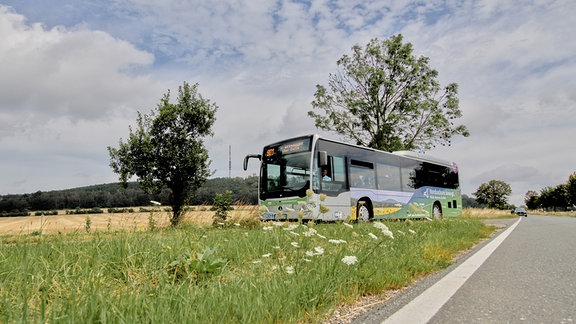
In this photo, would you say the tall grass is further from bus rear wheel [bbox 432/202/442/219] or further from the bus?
bus rear wheel [bbox 432/202/442/219]

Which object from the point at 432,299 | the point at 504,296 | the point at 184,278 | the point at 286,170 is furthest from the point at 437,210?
the point at 184,278

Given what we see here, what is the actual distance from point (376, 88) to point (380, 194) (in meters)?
15.8

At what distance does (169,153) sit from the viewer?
82.9ft

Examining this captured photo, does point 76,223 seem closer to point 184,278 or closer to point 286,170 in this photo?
point 184,278

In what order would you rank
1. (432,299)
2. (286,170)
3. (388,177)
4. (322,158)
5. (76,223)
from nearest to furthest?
(432,299), (76,223), (322,158), (286,170), (388,177)

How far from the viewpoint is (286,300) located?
2.46 meters

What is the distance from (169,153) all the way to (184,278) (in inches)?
927

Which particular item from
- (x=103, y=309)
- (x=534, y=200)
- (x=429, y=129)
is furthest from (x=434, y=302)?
(x=534, y=200)

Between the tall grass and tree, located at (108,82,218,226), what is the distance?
2143cm

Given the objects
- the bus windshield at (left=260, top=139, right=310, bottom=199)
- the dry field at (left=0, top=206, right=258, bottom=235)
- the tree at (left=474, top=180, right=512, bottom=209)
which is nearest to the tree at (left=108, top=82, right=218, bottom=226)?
the bus windshield at (left=260, top=139, right=310, bottom=199)

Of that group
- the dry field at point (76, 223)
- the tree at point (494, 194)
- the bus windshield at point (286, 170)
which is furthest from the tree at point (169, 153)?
the tree at point (494, 194)

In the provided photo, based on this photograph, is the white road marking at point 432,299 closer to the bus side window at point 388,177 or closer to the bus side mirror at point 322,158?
the bus side mirror at point 322,158

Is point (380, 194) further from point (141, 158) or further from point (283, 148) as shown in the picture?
point (141, 158)

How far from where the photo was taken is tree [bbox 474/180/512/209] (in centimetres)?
8375
